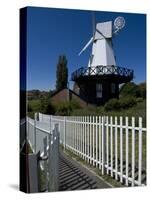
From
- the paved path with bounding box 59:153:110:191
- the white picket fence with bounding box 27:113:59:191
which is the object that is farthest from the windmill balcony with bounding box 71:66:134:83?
the paved path with bounding box 59:153:110:191

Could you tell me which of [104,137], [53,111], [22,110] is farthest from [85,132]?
[22,110]

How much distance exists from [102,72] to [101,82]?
18 cm

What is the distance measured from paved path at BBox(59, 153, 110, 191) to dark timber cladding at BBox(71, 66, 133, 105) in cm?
107

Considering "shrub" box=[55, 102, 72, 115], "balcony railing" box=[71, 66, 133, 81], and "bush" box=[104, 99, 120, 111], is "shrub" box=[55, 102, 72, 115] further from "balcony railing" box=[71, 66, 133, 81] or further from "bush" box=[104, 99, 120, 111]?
"bush" box=[104, 99, 120, 111]

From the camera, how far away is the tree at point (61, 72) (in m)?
6.68

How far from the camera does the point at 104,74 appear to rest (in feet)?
24.3

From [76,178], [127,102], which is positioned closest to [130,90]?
[127,102]

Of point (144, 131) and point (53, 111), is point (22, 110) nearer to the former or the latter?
point (53, 111)

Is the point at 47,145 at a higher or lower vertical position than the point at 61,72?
lower

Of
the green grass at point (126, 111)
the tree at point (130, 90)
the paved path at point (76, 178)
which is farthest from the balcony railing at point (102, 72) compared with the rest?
the paved path at point (76, 178)

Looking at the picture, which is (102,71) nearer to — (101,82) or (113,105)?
(101,82)

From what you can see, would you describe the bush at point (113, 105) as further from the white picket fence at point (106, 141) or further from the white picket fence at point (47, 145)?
the white picket fence at point (47, 145)

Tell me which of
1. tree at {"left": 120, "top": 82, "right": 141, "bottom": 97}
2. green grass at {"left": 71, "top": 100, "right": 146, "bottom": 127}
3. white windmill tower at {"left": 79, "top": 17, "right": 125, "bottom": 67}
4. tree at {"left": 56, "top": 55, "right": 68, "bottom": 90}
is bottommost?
green grass at {"left": 71, "top": 100, "right": 146, "bottom": 127}

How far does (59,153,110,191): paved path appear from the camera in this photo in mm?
6902
